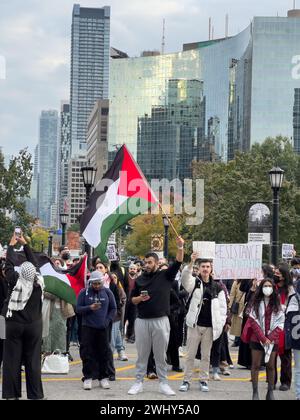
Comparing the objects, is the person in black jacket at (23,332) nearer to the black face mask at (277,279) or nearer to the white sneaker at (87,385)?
the white sneaker at (87,385)

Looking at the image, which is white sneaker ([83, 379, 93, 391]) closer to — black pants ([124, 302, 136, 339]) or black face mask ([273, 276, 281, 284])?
black face mask ([273, 276, 281, 284])

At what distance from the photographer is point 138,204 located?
40.1ft

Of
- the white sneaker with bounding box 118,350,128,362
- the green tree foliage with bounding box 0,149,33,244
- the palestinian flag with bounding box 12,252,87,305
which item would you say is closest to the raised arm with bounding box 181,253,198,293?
the palestinian flag with bounding box 12,252,87,305

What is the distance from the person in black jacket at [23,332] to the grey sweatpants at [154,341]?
1.56 m

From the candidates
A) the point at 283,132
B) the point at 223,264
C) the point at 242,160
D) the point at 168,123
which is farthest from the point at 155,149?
the point at 223,264

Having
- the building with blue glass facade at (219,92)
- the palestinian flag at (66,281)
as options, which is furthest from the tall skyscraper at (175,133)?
the palestinian flag at (66,281)

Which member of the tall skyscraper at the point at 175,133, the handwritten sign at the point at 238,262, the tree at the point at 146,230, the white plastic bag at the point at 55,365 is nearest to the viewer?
the white plastic bag at the point at 55,365

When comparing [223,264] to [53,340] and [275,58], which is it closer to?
[53,340]

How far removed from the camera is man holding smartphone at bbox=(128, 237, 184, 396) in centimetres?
1064

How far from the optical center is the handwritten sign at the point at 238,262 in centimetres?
1471

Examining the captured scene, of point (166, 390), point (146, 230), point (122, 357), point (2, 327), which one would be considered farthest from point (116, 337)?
point (146, 230)

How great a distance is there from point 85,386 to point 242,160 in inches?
1703

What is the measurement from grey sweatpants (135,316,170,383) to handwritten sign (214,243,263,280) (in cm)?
397

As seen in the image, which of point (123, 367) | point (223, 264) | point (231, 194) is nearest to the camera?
point (123, 367)
